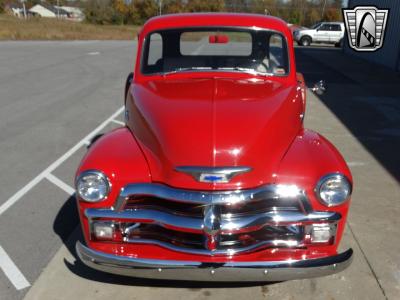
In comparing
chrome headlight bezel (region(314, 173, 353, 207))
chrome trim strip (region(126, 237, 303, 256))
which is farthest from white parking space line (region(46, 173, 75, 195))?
chrome headlight bezel (region(314, 173, 353, 207))

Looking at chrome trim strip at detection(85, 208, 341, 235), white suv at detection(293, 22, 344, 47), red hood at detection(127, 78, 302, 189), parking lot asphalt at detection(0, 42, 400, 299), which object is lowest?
white suv at detection(293, 22, 344, 47)

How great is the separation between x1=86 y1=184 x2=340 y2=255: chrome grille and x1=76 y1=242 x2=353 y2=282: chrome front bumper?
0.11m

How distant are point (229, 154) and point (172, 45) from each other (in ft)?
7.70

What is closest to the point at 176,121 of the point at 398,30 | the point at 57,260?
the point at 57,260

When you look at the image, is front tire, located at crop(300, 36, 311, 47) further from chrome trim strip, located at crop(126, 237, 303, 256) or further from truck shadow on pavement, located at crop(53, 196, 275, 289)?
chrome trim strip, located at crop(126, 237, 303, 256)

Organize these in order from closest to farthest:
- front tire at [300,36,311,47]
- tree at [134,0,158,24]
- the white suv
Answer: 1. the white suv
2. front tire at [300,36,311,47]
3. tree at [134,0,158,24]

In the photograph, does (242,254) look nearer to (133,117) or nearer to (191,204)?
(191,204)

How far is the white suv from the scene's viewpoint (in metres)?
31.6

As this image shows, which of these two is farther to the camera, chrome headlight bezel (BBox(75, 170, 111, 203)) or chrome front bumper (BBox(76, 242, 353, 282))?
chrome headlight bezel (BBox(75, 170, 111, 203))

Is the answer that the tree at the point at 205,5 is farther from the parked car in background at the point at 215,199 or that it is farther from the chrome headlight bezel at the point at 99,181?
the chrome headlight bezel at the point at 99,181

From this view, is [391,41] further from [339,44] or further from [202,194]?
[202,194]

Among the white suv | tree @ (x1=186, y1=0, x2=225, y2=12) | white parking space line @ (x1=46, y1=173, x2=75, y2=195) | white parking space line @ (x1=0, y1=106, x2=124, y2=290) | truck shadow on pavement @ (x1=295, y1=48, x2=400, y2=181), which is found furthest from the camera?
tree @ (x1=186, y1=0, x2=225, y2=12)
